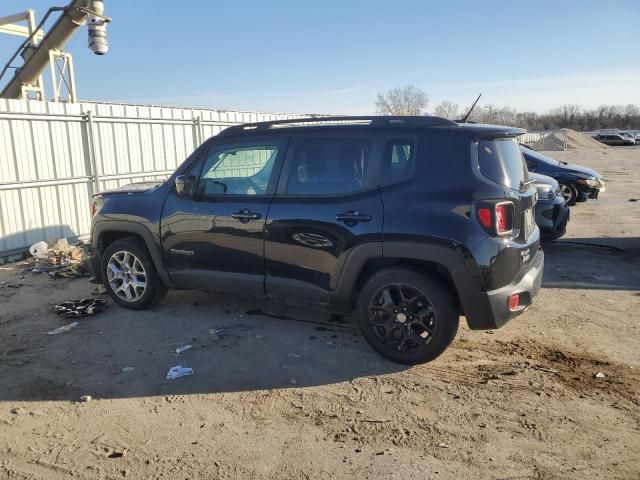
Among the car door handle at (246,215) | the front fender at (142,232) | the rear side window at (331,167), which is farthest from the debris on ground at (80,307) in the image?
the rear side window at (331,167)

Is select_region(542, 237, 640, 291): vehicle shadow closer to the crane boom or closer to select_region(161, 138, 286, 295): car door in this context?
select_region(161, 138, 286, 295): car door

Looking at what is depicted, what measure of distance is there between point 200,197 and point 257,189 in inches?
26.2

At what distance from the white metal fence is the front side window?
5.39 metres

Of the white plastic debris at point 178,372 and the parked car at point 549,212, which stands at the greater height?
the parked car at point 549,212

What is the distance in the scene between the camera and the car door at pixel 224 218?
15.4ft

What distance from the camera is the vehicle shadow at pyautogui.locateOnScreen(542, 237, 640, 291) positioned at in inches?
256

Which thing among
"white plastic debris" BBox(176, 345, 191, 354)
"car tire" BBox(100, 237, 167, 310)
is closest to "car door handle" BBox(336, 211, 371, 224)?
"white plastic debris" BBox(176, 345, 191, 354)

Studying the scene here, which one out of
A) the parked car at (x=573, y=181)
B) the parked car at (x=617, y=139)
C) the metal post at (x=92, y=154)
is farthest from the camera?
the parked car at (x=617, y=139)

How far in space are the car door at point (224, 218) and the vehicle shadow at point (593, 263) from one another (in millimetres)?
3925

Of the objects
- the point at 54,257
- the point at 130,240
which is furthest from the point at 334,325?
the point at 54,257

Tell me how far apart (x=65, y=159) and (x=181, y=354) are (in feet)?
22.0

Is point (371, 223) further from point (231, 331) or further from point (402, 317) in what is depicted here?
point (231, 331)

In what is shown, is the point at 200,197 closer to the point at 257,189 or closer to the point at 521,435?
the point at 257,189

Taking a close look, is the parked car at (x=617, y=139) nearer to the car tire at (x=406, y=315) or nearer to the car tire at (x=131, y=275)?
the car tire at (x=406, y=315)
